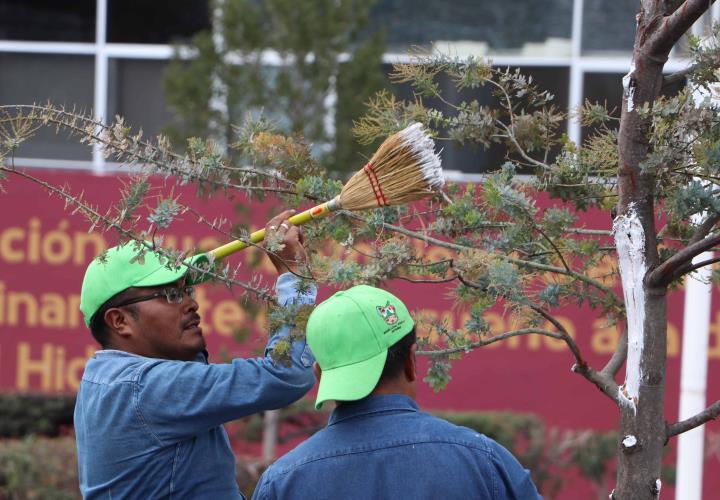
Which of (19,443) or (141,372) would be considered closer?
(141,372)

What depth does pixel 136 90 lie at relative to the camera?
9266 millimetres

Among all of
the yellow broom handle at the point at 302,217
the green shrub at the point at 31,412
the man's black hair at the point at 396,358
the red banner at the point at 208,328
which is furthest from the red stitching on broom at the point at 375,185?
the green shrub at the point at 31,412

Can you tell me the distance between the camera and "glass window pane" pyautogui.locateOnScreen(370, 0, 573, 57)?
8727mm

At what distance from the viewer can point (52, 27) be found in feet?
30.4

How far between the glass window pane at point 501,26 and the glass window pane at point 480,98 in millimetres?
177

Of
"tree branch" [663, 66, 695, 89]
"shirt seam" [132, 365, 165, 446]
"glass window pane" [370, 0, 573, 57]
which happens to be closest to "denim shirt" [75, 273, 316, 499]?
"shirt seam" [132, 365, 165, 446]

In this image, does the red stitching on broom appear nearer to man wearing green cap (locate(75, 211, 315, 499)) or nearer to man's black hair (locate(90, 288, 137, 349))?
man wearing green cap (locate(75, 211, 315, 499))

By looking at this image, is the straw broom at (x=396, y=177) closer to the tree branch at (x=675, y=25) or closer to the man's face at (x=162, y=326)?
the man's face at (x=162, y=326)

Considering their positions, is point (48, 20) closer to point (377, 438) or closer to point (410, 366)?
point (410, 366)

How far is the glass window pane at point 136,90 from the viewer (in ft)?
30.2

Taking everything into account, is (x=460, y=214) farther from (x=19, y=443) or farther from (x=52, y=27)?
(x=52, y=27)

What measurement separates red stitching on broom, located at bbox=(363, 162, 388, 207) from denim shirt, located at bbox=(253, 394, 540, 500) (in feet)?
1.99

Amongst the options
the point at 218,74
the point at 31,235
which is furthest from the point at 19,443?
the point at 218,74

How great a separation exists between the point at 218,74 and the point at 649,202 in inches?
192
